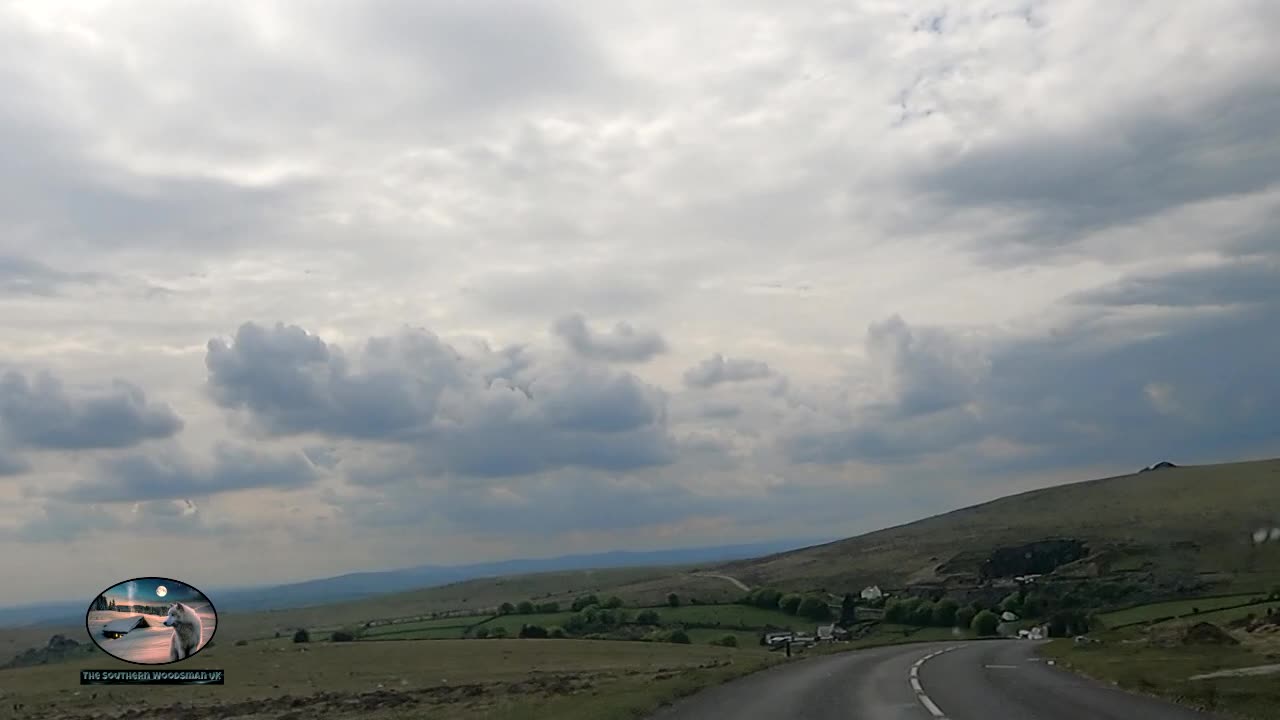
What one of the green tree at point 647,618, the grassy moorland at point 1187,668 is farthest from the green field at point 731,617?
the grassy moorland at point 1187,668

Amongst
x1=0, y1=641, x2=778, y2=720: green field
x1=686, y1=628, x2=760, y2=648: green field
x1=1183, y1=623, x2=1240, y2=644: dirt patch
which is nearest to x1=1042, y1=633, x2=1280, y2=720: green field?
x1=1183, y1=623, x2=1240, y2=644: dirt patch

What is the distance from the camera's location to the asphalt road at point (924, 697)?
77.5 ft

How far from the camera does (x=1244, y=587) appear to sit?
101875 millimetres

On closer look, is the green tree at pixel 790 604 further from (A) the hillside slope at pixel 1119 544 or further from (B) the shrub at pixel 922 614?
(A) the hillside slope at pixel 1119 544

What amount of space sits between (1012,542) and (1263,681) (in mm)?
150560

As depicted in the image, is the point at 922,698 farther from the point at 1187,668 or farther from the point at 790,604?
the point at 790,604

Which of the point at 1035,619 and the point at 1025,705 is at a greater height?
the point at 1025,705

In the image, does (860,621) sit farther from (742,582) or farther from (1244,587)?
(742,582)

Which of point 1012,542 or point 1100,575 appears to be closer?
point 1100,575

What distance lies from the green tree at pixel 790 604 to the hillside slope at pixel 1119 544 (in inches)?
998

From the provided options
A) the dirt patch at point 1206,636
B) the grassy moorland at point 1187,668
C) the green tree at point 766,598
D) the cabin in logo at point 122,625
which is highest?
the cabin in logo at point 122,625

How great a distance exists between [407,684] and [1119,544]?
12513 centimetres

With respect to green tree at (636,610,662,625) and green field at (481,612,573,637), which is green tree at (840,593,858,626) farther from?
green field at (481,612,573,637)

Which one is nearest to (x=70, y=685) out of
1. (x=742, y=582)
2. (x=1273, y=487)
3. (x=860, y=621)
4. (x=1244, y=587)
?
(x=860, y=621)
